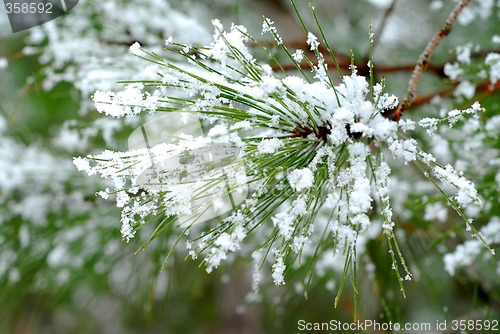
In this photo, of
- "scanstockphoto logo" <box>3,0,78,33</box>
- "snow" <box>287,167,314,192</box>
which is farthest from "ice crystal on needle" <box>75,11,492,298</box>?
"scanstockphoto logo" <box>3,0,78,33</box>

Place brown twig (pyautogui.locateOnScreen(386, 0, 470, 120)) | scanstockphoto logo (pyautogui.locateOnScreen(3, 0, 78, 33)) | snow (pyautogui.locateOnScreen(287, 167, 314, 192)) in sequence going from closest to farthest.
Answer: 1. snow (pyautogui.locateOnScreen(287, 167, 314, 192))
2. brown twig (pyautogui.locateOnScreen(386, 0, 470, 120))
3. scanstockphoto logo (pyautogui.locateOnScreen(3, 0, 78, 33))

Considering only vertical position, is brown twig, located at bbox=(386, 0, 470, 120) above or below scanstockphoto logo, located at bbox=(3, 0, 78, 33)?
below

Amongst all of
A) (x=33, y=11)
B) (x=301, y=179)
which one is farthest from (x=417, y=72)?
(x=33, y=11)

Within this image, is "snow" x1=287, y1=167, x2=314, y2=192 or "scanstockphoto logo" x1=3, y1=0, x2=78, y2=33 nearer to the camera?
"snow" x1=287, y1=167, x2=314, y2=192

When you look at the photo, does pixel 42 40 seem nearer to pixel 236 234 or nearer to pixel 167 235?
pixel 167 235

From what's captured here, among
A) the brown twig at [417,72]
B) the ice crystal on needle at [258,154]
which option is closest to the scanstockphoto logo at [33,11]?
the ice crystal on needle at [258,154]

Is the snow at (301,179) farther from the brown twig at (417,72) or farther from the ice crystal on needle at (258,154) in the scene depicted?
the brown twig at (417,72)

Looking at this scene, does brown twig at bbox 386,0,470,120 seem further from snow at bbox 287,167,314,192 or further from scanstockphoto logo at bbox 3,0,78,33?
scanstockphoto logo at bbox 3,0,78,33

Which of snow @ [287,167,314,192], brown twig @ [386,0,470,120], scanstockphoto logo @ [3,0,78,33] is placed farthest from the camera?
scanstockphoto logo @ [3,0,78,33]

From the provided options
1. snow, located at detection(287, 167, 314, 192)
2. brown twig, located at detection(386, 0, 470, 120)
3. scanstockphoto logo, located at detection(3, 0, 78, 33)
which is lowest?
snow, located at detection(287, 167, 314, 192)
